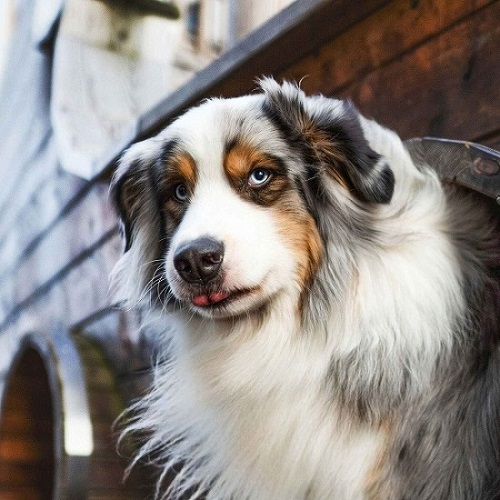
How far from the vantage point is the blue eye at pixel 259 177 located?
1106mm

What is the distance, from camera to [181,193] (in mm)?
1189

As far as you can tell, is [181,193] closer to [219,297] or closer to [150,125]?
[219,297]

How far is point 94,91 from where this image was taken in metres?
2.33

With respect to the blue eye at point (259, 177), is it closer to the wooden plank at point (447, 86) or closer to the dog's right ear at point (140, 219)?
the dog's right ear at point (140, 219)

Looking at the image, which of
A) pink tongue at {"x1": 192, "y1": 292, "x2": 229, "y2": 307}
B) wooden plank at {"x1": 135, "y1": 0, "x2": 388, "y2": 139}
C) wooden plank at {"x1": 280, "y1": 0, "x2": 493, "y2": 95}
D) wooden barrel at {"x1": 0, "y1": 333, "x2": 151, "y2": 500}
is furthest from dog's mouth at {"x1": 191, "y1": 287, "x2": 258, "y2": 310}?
wooden barrel at {"x1": 0, "y1": 333, "x2": 151, "y2": 500}

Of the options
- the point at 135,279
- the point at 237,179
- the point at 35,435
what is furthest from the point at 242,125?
the point at 35,435

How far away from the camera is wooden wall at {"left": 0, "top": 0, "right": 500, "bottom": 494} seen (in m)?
1.25

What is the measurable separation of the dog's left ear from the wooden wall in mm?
211

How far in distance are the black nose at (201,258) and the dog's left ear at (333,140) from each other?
23 cm

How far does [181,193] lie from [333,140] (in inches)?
10.5

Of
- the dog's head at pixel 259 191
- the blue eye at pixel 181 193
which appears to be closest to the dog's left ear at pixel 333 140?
the dog's head at pixel 259 191

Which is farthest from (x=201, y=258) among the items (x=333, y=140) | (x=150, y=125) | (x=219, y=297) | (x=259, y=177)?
(x=150, y=125)

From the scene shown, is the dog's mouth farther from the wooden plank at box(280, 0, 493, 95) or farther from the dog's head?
the wooden plank at box(280, 0, 493, 95)

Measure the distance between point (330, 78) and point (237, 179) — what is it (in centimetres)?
52
